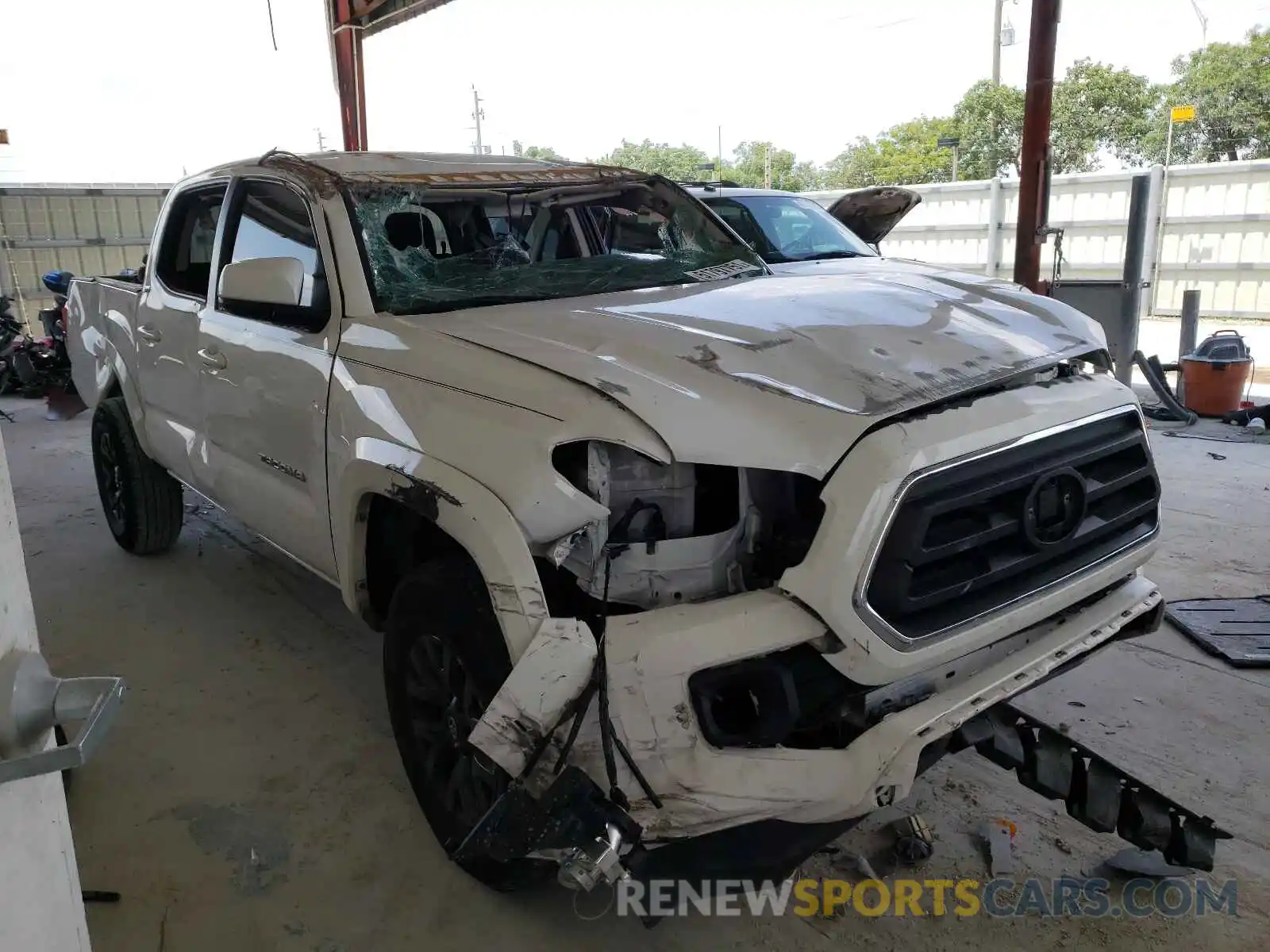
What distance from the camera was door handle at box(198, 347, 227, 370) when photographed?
3.27 m

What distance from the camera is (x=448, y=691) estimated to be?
2.29 meters

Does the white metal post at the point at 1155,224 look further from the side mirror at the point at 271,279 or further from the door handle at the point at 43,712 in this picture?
the door handle at the point at 43,712

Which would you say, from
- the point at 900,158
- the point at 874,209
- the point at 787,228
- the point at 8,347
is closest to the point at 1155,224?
the point at 874,209

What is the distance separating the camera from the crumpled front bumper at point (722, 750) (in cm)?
178

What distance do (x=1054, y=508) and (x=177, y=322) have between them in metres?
3.22

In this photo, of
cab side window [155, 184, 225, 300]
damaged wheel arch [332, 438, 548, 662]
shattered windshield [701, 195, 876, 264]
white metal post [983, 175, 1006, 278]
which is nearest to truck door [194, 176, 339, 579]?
damaged wheel arch [332, 438, 548, 662]

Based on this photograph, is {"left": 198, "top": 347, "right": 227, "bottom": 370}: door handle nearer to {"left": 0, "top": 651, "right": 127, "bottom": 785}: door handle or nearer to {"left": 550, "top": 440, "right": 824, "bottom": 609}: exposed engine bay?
{"left": 550, "top": 440, "right": 824, "bottom": 609}: exposed engine bay

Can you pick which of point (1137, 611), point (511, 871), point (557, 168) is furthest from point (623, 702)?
point (557, 168)

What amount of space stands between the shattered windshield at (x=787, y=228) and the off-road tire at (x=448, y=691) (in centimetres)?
400

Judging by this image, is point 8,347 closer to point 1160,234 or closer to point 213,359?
point 213,359

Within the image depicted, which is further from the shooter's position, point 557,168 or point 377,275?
point 557,168

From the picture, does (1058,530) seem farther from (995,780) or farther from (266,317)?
(266,317)

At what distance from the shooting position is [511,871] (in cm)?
223

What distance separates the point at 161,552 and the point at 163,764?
2185 mm
